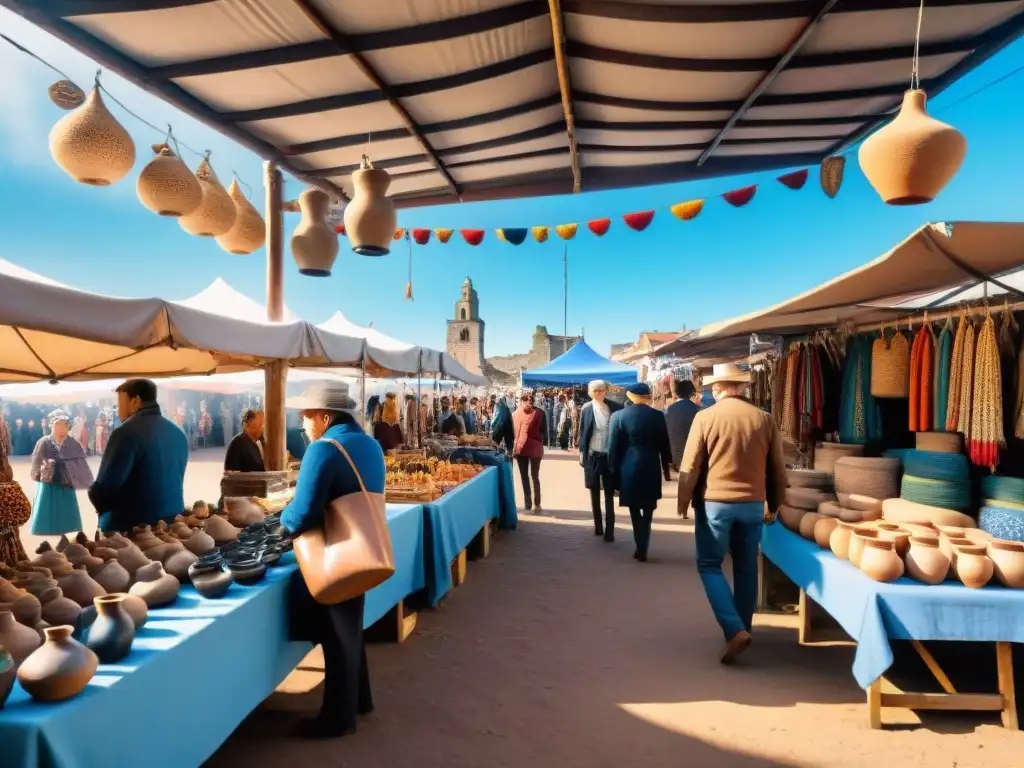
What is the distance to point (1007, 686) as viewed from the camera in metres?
2.73

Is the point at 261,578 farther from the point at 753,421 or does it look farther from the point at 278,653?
the point at 753,421

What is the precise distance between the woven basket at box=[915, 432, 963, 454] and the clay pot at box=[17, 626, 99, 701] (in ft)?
12.5

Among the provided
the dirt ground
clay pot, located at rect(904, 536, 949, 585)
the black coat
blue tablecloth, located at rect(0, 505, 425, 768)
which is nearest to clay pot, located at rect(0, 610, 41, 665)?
blue tablecloth, located at rect(0, 505, 425, 768)

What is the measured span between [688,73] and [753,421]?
7.07ft

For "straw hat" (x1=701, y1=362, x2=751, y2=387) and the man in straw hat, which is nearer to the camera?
the man in straw hat

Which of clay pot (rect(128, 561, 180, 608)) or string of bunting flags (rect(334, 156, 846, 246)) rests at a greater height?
string of bunting flags (rect(334, 156, 846, 246))

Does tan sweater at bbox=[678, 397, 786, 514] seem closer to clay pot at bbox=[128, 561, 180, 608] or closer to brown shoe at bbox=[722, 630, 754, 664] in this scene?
brown shoe at bbox=[722, 630, 754, 664]

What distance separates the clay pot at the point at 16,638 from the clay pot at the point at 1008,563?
3337 mm

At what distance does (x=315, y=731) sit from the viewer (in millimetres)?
2645

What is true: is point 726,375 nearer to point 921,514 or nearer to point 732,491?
point 732,491

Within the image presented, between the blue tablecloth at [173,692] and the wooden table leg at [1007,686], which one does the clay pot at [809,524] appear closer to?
the wooden table leg at [1007,686]

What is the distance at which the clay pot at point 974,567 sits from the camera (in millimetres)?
2666

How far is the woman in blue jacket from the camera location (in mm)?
2412

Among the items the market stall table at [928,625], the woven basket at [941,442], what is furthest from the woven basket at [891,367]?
the market stall table at [928,625]
